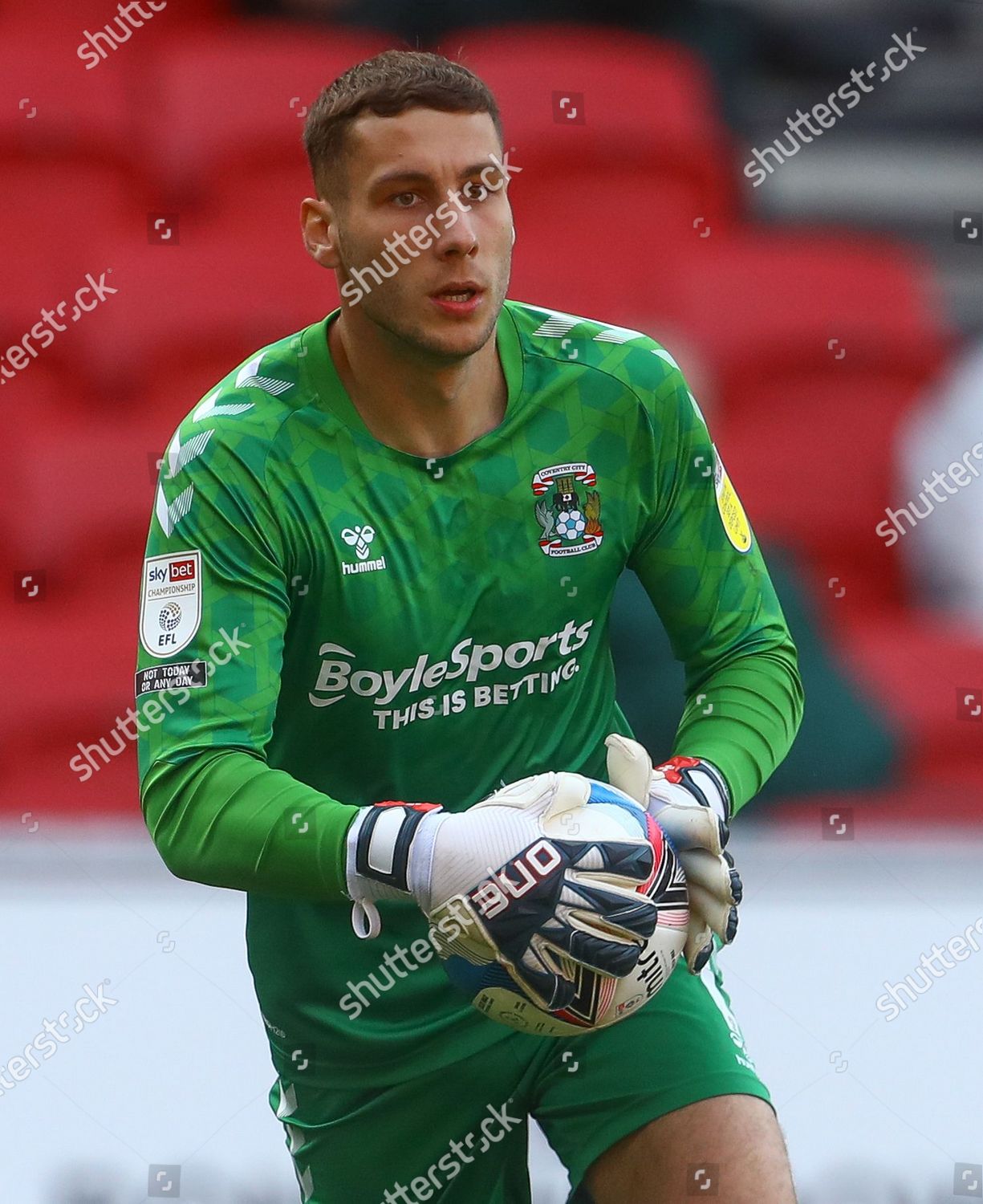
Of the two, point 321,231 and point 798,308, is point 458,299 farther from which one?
point 798,308

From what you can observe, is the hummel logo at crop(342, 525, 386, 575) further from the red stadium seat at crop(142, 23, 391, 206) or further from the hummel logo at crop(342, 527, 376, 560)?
the red stadium seat at crop(142, 23, 391, 206)

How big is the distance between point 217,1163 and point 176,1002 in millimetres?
444

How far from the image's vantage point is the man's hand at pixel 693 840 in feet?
5.89

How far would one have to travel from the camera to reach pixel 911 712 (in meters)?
4.38

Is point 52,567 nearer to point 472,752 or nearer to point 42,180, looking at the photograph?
point 42,180

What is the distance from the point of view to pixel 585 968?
170 centimetres
